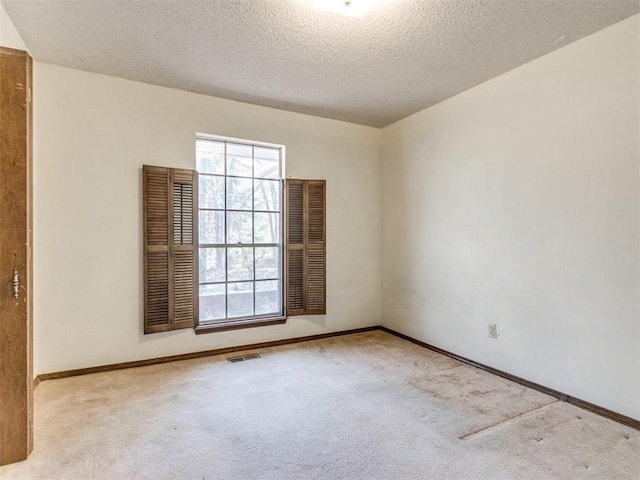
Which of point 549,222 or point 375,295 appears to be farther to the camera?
point 375,295

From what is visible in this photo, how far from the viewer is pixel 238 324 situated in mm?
3682

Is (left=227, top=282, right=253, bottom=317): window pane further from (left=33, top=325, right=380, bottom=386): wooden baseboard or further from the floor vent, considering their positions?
the floor vent

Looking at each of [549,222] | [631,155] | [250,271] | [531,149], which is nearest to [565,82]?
[531,149]

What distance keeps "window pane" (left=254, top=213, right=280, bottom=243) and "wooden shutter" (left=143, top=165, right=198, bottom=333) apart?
0.71 meters

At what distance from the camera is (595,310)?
2.42 metres

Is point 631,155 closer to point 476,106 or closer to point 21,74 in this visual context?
point 476,106

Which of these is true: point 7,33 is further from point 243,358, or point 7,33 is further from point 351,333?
point 351,333

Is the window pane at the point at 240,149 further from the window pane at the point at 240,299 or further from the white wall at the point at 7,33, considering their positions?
the white wall at the point at 7,33

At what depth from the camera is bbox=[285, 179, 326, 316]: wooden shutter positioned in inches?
155

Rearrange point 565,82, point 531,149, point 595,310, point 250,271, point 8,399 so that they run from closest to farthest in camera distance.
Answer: point 8,399 → point 595,310 → point 565,82 → point 531,149 → point 250,271

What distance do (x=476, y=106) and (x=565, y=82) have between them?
780 millimetres

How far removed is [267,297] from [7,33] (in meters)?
Result: 2.98

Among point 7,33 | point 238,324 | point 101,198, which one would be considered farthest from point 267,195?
point 7,33

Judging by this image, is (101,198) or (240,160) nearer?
(101,198)
